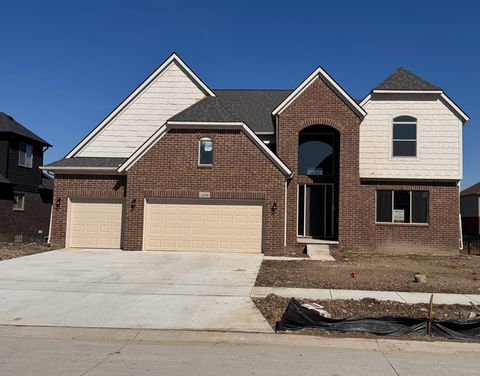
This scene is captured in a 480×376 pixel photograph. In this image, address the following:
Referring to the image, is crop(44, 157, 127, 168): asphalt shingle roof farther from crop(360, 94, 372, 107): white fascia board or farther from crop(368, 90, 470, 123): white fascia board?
crop(368, 90, 470, 123): white fascia board

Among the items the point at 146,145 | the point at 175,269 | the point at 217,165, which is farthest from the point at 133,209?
the point at 175,269

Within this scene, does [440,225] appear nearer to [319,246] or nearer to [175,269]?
[319,246]

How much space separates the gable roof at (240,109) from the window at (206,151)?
82 centimetres

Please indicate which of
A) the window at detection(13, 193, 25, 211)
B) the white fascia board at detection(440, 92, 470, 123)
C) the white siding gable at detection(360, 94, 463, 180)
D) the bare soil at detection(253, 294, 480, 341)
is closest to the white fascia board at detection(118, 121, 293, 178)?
the white siding gable at detection(360, 94, 463, 180)

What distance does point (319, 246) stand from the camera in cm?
1831

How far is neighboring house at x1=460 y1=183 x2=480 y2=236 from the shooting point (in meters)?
37.1

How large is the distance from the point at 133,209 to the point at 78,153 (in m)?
4.42

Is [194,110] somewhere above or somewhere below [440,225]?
above

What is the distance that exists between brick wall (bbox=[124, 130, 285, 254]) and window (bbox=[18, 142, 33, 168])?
1359 cm

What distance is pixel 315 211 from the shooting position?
2023cm

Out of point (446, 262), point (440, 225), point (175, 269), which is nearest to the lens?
point (175, 269)

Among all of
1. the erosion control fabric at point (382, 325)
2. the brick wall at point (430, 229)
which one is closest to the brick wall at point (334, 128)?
the brick wall at point (430, 229)

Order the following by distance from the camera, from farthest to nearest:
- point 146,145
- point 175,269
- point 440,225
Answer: point 440,225
point 146,145
point 175,269

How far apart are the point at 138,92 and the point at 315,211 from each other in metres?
9.59
